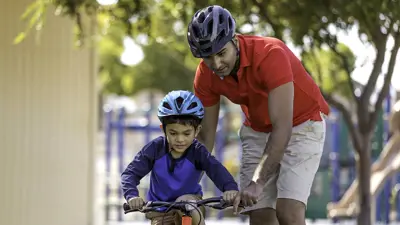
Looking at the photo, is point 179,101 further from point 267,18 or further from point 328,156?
point 328,156

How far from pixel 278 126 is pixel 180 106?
0.54 metres

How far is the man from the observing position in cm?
455

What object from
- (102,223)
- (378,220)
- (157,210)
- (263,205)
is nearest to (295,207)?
(263,205)

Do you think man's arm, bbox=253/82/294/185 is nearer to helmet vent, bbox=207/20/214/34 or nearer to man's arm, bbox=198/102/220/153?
helmet vent, bbox=207/20/214/34

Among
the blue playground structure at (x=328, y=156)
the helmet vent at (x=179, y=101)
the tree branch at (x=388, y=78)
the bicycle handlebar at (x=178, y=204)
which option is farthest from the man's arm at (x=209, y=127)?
the blue playground structure at (x=328, y=156)

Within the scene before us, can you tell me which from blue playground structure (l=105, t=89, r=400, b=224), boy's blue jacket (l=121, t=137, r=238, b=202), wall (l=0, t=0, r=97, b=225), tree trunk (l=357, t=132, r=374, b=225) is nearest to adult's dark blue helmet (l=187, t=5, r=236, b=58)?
boy's blue jacket (l=121, t=137, r=238, b=202)

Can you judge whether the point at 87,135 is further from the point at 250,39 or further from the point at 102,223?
the point at 250,39

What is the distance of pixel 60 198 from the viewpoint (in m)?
9.48

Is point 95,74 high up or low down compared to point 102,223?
up

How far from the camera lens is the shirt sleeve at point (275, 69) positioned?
15.0 ft

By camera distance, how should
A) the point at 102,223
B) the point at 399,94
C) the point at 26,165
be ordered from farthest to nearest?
the point at 399,94 < the point at 102,223 < the point at 26,165

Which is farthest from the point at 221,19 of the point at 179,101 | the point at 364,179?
the point at 364,179

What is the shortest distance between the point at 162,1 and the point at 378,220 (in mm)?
5719

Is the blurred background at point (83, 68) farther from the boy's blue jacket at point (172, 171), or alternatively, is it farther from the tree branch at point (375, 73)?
the boy's blue jacket at point (172, 171)
